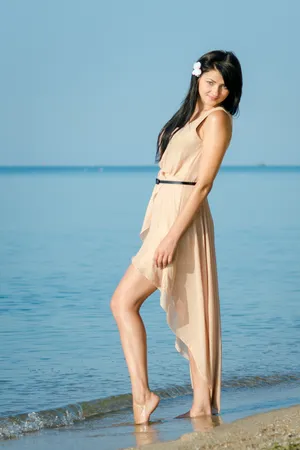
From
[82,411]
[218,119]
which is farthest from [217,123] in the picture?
[82,411]

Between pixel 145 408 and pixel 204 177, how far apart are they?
97 cm

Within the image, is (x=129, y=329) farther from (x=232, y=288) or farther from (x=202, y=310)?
(x=232, y=288)

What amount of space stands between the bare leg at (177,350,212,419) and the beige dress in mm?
26

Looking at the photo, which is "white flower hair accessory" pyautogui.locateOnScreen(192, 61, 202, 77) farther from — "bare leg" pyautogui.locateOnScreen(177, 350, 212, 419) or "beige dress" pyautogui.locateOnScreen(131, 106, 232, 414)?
"bare leg" pyautogui.locateOnScreen(177, 350, 212, 419)

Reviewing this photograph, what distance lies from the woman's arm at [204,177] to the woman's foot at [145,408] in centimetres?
56

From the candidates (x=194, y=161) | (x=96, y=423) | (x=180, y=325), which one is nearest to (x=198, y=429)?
(x=180, y=325)

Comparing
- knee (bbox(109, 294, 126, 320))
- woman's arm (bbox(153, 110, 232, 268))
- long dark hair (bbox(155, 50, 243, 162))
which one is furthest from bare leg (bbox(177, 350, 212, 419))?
long dark hair (bbox(155, 50, 243, 162))

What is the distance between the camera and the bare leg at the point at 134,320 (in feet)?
13.6

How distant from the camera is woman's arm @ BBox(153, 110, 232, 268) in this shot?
407 cm

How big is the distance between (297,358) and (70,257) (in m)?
6.06

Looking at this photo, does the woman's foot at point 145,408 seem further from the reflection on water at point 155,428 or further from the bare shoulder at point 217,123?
the bare shoulder at point 217,123

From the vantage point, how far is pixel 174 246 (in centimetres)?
409

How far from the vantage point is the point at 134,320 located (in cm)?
416

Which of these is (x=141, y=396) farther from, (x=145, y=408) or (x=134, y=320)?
(x=134, y=320)
